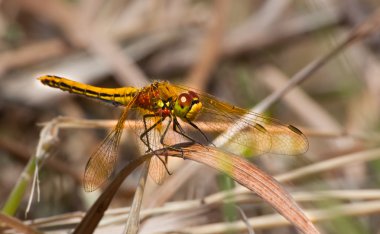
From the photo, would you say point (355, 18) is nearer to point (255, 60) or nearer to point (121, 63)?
point (255, 60)

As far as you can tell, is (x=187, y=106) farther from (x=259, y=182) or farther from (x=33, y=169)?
(x=259, y=182)

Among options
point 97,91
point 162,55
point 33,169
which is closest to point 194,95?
point 97,91

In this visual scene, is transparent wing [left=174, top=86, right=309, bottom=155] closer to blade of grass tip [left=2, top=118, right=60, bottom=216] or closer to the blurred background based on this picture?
blade of grass tip [left=2, top=118, right=60, bottom=216]

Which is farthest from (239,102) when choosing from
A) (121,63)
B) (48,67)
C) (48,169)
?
(48,169)

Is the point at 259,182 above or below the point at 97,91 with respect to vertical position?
below

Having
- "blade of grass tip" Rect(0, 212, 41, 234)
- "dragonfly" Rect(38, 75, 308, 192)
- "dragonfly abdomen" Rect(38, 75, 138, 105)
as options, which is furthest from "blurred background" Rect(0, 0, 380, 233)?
"blade of grass tip" Rect(0, 212, 41, 234)

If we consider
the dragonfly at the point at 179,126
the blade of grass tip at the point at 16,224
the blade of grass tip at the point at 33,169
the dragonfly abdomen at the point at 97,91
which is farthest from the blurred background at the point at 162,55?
the blade of grass tip at the point at 16,224
